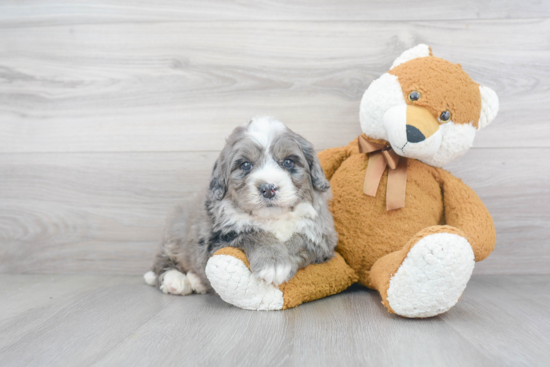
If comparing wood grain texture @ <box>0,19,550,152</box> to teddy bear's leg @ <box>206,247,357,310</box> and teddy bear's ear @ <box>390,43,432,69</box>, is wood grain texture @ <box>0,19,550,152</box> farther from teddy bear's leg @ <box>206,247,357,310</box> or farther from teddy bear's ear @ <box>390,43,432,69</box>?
teddy bear's leg @ <box>206,247,357,310</box>

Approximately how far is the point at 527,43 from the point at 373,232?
3.91ft

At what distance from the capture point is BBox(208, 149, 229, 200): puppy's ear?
1.49 m

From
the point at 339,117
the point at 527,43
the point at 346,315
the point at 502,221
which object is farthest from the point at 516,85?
the point at 346,315

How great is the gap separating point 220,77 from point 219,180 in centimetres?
72

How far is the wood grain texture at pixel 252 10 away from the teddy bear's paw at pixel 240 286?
3.94ft

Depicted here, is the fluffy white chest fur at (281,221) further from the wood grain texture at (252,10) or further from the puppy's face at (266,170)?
the wood grain texture at (252,10)

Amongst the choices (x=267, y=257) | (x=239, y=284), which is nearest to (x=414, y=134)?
(x=267, y=257)

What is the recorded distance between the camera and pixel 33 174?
6.84ft

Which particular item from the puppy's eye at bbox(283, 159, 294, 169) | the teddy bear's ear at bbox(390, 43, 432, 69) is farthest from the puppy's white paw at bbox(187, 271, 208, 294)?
the teddy bear's ear at bbox(390, 43, 432, 69)

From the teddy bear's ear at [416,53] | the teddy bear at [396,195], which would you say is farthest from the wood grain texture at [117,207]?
the teddy bear's ear at [416,53]

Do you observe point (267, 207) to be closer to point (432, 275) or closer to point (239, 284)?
point (239, 284)

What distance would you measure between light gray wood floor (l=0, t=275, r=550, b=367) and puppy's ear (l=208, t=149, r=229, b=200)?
40 centimetres

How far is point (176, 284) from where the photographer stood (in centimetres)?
168

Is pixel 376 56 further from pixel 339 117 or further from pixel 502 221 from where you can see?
pixel 502 221
